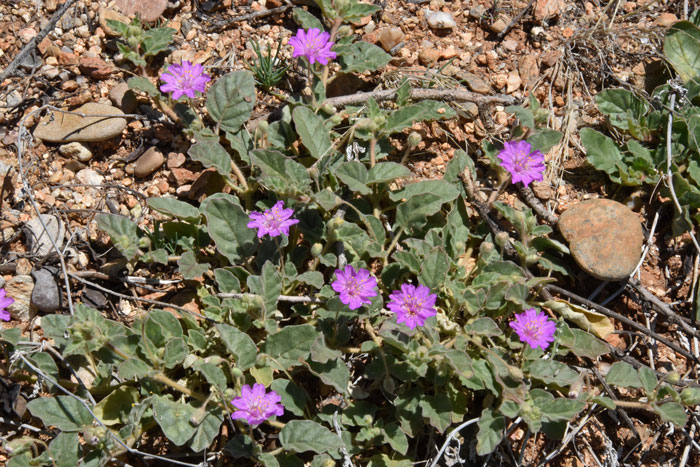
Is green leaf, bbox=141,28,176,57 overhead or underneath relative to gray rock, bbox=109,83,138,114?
overhead

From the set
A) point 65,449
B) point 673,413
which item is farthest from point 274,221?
point 673,413

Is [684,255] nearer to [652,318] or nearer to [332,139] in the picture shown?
[652,318]

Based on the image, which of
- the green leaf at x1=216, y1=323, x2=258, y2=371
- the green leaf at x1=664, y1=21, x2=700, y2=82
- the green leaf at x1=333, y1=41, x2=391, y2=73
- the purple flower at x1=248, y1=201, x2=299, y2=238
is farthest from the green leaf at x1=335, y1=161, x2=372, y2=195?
the green leaf at x1=664, y1=21, x2=700, y2=82


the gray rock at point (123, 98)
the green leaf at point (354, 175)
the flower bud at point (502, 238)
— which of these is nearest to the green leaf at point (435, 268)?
the flower bud at point (502, 238)

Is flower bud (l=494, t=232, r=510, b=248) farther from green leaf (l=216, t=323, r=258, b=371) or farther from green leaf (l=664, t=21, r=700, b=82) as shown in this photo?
green leaf (l=664, t=21, r=700, b=82)

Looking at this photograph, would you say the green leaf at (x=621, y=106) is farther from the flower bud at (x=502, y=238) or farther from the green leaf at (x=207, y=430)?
the green leaf at (x=207, y=430)

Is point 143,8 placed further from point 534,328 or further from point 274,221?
point 534,328
